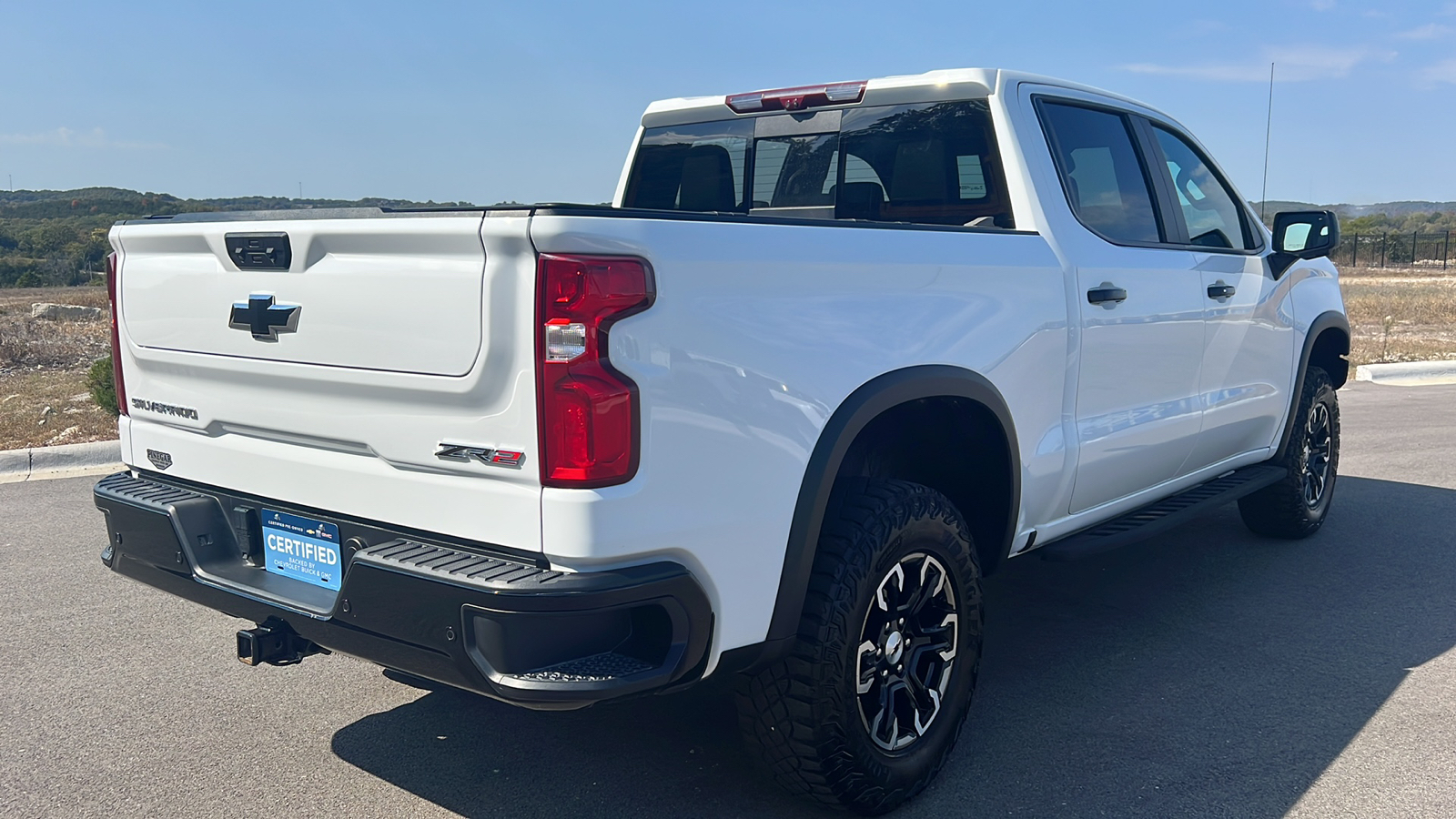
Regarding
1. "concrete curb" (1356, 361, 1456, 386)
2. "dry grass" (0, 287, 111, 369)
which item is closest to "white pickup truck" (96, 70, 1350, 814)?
"concrete curb" (1356, 361, 1456, 386)

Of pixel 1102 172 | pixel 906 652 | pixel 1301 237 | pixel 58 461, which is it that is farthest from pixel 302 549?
pixel 58 461

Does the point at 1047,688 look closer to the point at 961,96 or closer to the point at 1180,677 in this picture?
the point at 1180,677

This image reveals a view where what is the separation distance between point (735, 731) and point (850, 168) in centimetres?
210

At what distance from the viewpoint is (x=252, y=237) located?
2.82 m

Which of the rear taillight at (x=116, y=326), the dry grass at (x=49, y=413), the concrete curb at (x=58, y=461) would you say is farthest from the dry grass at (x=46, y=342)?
the rear taillight at (x=116, y=326)

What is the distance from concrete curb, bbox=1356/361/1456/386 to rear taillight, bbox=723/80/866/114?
987cm

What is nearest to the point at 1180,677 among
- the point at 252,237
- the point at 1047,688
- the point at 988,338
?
the point at 1047,688

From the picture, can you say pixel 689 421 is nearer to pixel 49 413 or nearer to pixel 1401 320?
pixel 49 413

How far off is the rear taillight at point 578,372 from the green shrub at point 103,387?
302 inches

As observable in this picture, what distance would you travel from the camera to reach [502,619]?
7.64ft

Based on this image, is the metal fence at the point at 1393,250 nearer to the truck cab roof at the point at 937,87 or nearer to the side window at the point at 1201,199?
the side window at the point at 1201,199

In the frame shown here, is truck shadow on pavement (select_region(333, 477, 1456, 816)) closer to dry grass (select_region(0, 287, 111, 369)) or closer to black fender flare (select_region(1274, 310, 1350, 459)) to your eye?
black fender flare (select_region(1274, 310, 1350, 459))

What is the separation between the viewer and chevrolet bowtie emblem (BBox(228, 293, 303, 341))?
2.76m

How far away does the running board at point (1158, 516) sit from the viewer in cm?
393
